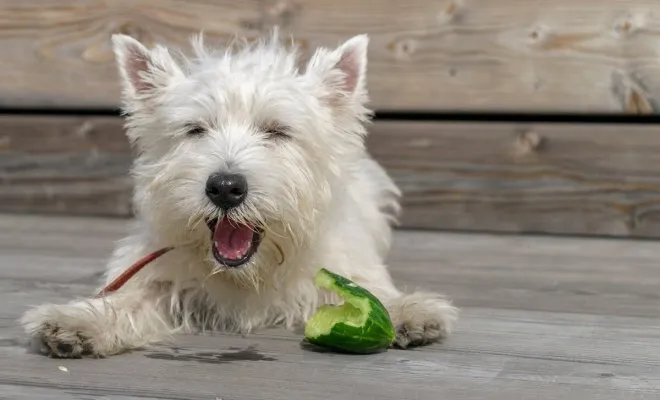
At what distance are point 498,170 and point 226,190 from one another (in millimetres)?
2323

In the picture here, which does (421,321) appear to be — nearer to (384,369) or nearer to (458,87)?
(384,369)

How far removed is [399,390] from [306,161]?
2.80 ft

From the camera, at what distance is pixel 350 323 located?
109 inches

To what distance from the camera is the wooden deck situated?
250 cm

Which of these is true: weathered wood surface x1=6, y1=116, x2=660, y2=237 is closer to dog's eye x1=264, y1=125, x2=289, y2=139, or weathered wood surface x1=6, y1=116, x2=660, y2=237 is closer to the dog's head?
the dog's head

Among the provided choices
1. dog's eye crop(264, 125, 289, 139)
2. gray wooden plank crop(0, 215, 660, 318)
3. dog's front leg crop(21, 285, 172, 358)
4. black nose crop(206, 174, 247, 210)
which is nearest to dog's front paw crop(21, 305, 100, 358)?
dog's front leg crop(21, 285, 172, 358)

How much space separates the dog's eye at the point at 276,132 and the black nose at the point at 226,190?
26 centimetres

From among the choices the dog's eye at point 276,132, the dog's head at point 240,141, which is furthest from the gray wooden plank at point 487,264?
the dog's eye at point 276,132

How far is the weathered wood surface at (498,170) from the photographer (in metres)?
4.74

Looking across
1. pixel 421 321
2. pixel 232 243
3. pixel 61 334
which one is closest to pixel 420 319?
pixel 421 321

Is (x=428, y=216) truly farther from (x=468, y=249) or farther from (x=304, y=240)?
(x=304, y=240)

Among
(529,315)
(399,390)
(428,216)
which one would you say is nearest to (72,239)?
(428,216)

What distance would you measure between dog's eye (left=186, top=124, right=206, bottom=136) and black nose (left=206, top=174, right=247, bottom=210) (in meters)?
0.26

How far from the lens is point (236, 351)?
289cm
